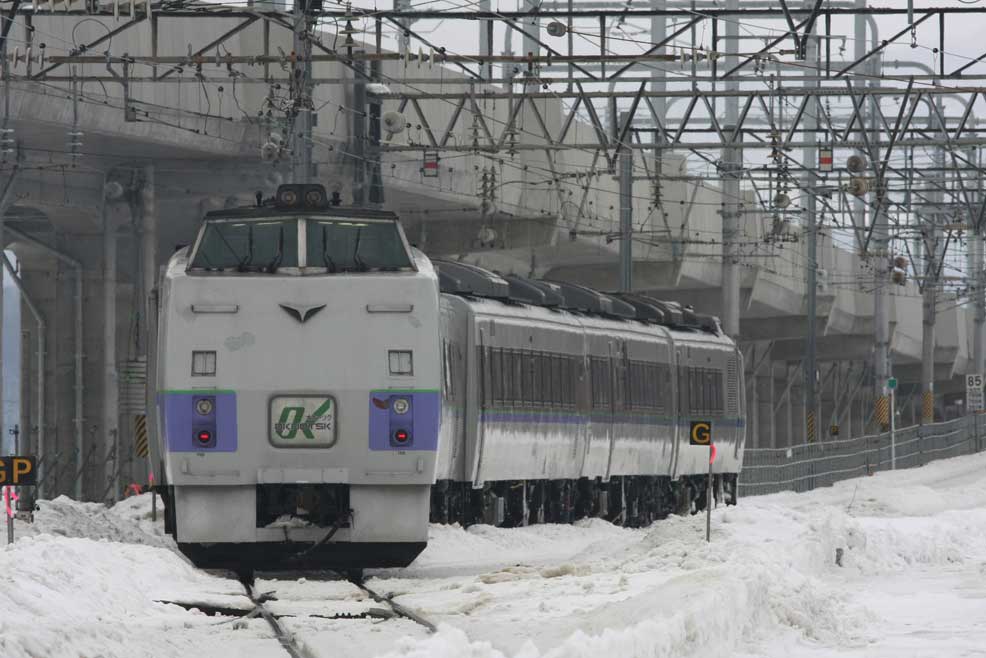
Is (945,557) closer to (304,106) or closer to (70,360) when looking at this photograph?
(304,106)

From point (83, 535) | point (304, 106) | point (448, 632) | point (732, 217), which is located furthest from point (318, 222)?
point (732, 217)

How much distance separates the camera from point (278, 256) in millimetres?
21375

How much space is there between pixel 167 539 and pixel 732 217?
38.7 metres

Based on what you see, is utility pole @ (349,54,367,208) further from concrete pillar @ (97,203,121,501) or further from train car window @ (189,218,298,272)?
train car window @ (189,218,298,272)

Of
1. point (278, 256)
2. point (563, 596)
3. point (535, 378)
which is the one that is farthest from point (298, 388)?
point (535, 378)

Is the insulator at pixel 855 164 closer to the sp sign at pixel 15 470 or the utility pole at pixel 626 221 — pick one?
the utility pole at pixel 626 221

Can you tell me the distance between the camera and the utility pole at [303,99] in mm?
34438

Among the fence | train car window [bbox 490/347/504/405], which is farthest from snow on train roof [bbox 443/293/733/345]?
the fence

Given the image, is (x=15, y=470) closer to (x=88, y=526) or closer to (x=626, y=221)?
(x=88, y=526)

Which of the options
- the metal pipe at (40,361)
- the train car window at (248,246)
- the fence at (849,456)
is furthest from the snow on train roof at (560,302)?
the metal pipe at (40,361)

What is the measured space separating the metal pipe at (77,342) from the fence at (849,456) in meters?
15.5

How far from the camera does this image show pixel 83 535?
84.5ft

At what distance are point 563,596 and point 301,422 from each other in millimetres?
3931

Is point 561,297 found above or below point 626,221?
below
